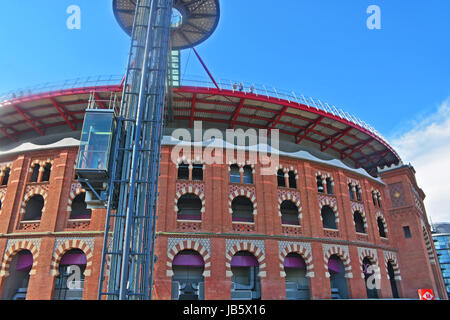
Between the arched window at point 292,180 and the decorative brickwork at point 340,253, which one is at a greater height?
the arched window at point 292,180

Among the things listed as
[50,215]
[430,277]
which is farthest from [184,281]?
[430,277]

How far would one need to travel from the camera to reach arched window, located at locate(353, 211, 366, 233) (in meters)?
23.7

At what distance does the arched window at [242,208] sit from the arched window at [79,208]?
A: 9.09 m

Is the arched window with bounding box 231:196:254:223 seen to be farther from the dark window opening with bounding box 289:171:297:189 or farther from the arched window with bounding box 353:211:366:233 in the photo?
the arched window with bounding box 353:211:366:233

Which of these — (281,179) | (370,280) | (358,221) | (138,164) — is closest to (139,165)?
(138,164)

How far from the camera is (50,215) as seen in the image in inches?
703

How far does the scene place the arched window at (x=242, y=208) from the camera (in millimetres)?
20406

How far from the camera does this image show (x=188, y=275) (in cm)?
1772

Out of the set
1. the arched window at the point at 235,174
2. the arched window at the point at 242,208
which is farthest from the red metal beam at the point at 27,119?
the arched window at the point at 242,208

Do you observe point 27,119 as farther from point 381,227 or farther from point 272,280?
point 381,227

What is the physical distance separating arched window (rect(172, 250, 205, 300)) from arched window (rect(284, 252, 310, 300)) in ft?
16.7

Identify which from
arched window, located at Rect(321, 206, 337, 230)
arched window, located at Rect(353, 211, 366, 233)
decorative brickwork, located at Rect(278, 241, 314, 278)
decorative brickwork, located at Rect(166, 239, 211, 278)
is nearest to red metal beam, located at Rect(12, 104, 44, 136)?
decorative brickwork, located at Rect(166, 239, 211, 278)

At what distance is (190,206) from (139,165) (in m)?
9.23

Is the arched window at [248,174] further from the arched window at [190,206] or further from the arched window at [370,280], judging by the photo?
the arched window at [370,280]
